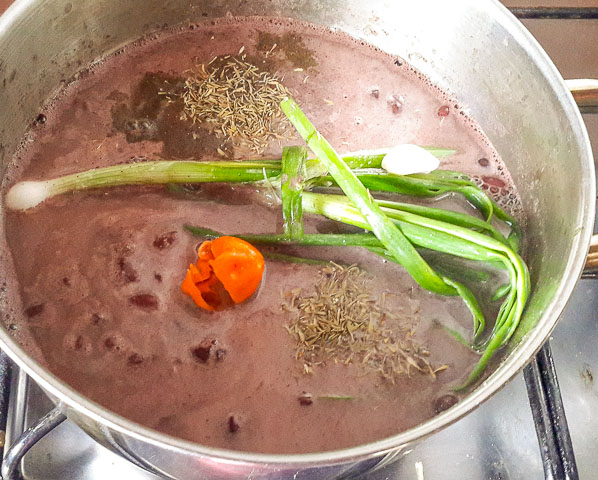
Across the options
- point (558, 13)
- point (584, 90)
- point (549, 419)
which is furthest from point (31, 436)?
point (558, 13)

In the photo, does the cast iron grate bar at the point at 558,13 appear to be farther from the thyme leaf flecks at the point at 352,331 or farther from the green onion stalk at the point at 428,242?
the thyme leaf flecks at the point at 352,331

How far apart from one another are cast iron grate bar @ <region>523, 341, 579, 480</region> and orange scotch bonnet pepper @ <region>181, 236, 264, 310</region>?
1.64 feet

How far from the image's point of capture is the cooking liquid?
960 mm

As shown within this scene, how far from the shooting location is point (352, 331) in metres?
1.01

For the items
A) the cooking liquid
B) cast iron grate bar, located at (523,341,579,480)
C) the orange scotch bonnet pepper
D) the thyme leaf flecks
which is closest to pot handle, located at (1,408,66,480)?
the cooking liquid

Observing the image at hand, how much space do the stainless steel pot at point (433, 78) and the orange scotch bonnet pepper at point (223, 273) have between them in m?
0.28

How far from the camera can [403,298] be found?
1.07 m

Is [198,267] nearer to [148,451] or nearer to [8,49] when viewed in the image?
[148,451]

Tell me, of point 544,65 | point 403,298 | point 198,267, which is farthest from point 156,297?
point 544,65

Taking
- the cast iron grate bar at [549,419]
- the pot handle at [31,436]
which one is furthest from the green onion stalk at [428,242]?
the pot handle at [31,436]

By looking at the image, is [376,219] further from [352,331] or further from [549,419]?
[549,419]

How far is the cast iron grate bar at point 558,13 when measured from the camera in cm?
147

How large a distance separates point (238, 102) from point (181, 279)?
1.37 feet

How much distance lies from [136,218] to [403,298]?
0.50 m
